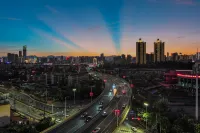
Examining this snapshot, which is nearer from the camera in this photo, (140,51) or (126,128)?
(126,128)

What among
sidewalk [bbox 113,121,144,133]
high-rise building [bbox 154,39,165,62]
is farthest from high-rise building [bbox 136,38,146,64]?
sidewalk [bbox 113,121,144,133]

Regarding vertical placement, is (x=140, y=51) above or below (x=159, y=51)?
below

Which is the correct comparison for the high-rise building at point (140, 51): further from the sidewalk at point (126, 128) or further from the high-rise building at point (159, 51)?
the sidewalk at point (126, 128)

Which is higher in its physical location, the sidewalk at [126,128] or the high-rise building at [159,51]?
the high-rise building at [159,51]

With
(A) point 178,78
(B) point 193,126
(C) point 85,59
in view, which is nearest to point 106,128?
(B) point 193,126

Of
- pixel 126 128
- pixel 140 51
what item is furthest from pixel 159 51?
pixel 126 128

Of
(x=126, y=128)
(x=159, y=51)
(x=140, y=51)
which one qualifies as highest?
(x=159, y=51)

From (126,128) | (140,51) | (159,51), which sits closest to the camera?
(126,128)

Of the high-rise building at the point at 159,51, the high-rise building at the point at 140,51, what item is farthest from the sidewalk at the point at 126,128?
the high-rise building at the point at 159,51

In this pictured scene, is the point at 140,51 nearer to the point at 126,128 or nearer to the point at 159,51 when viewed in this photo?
the point at 159,51

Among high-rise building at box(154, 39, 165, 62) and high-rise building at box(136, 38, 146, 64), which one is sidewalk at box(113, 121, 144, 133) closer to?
high-rise building at box(136, 38, 146, 64)
